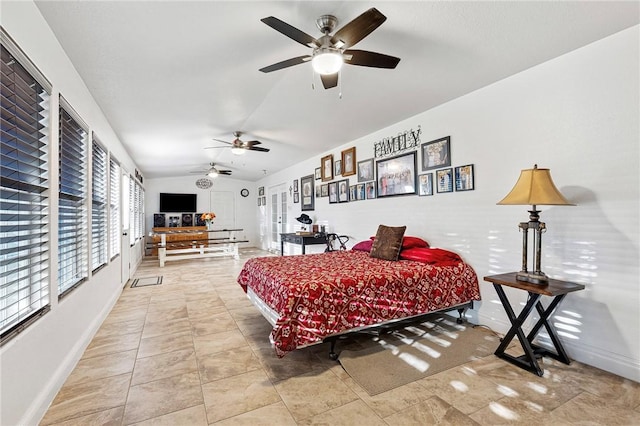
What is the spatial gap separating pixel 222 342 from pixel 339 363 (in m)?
1.11

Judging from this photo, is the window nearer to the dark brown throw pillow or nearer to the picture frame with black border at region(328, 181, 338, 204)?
the dark brown throw pillow

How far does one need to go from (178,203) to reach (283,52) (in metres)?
7.99

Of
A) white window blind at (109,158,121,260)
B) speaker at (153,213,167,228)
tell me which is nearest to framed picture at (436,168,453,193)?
white window blind at (109,158,121,260)

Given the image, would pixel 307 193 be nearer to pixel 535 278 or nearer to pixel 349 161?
pixel 349 161

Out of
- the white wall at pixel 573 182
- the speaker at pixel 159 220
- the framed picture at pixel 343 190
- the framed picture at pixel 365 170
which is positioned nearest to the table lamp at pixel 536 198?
the white wall at pixel 573 182

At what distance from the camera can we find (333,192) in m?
5.54

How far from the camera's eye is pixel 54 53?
6.51 feet

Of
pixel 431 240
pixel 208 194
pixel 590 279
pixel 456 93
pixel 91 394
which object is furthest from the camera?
pixel 208 194

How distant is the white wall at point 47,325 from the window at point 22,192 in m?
0.06

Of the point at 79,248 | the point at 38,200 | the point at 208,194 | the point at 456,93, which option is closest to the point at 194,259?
the point at 208,194

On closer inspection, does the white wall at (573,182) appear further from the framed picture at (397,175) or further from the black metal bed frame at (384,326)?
the framed picture at (397,175)

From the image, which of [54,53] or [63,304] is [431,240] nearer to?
[63,304]

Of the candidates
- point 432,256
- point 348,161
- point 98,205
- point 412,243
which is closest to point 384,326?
point 432,256

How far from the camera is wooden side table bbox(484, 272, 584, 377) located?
2117mm
